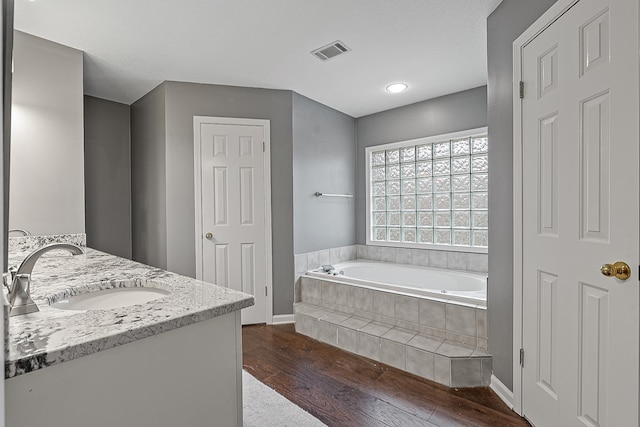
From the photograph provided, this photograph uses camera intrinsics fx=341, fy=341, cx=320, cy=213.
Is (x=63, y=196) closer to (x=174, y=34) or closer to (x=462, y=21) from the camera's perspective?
(x=174, y=34)

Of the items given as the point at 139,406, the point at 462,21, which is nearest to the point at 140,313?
the point at 139,406

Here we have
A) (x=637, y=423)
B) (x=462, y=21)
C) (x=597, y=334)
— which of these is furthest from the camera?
(x=462, y=21)

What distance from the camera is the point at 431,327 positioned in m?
2.51

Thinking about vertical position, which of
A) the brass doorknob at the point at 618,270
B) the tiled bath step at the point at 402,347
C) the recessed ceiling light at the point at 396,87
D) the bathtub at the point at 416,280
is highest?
the recessed ceiling light at the point at 396,87

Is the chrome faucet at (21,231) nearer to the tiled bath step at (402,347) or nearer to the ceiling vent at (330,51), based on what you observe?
the tiled bath step at (402,347)

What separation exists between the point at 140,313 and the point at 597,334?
1642 mm

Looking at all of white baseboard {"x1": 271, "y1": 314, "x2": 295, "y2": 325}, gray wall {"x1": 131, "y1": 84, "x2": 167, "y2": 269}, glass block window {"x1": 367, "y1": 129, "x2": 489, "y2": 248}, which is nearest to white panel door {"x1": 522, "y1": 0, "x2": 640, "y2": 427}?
glass block window {"x1": 367, "y1": 129, "x2": 489, "y2": 248}

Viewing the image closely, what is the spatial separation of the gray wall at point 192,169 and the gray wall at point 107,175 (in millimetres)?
952

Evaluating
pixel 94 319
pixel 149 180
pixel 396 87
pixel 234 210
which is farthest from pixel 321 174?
pixel 94 319

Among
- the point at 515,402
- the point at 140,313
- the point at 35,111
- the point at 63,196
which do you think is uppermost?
the point at 35,111

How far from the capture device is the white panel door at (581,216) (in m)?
1.21

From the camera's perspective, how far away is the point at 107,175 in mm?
3652

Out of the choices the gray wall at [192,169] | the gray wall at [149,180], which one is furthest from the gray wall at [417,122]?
the gray wall at [149,180]

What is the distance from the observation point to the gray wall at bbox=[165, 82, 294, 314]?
10.5 ft
